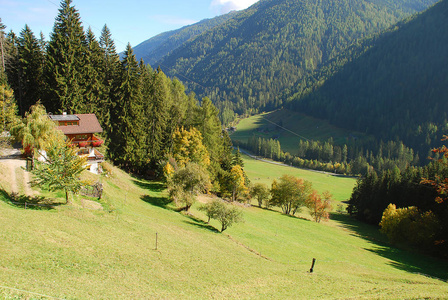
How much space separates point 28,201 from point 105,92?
94.7ft

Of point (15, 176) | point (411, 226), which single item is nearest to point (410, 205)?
point (411, 226)

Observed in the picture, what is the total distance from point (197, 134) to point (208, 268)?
37172 millimetres

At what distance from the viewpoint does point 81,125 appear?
43344mm

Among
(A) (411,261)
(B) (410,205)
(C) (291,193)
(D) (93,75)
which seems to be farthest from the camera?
(B) (410,205)

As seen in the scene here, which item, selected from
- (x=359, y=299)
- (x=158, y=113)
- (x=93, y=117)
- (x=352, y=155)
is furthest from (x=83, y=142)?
(x=352, y=155)

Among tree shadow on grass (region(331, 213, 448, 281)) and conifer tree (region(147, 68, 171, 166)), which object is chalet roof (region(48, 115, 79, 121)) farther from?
tree shadow on grass (region(331, 213, 448, 281))

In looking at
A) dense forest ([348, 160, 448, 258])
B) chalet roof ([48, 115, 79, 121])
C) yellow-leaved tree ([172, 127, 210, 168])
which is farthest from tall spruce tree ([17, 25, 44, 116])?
dense forest ([348, 160, 448, 258])

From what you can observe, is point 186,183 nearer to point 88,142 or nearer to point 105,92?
point 88,142

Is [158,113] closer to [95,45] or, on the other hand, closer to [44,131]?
[95,45]

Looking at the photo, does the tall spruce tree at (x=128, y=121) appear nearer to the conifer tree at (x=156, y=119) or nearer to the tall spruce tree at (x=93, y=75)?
the conifer tree at (x=156, y=119)

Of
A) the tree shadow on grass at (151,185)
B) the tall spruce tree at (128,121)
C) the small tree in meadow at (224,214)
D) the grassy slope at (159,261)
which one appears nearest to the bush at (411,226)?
the grassy slope at (159,261)

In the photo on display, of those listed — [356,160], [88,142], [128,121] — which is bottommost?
[88,142]

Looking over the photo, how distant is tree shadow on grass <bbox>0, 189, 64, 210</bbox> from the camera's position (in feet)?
87.7

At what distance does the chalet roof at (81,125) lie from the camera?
41969 mm
